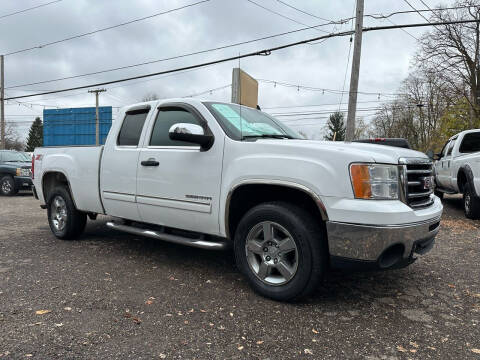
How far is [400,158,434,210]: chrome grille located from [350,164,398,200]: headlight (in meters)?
0.19

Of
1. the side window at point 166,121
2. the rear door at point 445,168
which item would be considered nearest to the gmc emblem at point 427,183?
the side window at point 166,121

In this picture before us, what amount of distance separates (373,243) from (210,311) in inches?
56.1

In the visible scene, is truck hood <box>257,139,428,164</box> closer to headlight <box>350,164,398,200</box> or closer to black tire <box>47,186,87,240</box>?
headlight <box>350,164,398,200</box>

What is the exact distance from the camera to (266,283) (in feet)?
11.0

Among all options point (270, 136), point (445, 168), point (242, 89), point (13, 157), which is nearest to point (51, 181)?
point (242, 89)

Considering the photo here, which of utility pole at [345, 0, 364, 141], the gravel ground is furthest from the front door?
utility pole at [345, 0, 364, 141]

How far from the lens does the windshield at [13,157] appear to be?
1361cm

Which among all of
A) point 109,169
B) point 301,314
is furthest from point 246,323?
point 109,169

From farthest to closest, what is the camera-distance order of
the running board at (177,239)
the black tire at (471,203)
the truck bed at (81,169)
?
the black tire at (471,203), the truck bed at (81,169), the running board at (177,239)

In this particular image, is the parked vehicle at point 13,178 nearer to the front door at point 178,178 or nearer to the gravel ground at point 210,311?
the gravel ground at point 210,311

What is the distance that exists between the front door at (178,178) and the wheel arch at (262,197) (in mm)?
150

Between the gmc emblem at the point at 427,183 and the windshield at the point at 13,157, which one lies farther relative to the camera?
the windshield at the point at 13,157

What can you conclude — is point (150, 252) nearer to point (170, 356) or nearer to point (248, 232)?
point (248, 232)

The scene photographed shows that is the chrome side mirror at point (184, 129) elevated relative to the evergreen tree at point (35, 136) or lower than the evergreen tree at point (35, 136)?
lower
